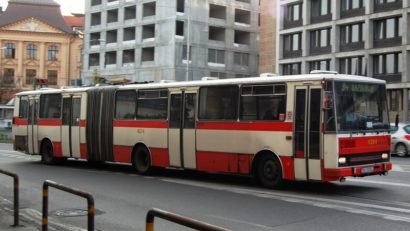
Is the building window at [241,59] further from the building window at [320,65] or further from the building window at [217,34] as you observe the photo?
the building window at [320,65]

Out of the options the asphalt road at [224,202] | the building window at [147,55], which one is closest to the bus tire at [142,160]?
the asphalt road at [224,202]

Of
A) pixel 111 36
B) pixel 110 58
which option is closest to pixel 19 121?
pixel 110 58

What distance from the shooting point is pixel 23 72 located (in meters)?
105

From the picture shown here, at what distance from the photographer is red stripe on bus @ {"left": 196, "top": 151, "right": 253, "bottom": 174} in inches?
541

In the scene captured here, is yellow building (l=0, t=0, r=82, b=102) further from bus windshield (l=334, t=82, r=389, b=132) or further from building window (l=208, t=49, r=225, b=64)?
bus windshield (l=334, t=82, r=389, b=132)

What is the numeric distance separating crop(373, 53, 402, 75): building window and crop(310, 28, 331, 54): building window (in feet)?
19.1

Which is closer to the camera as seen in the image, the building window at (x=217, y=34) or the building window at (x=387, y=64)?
the building window at (x=387, y=64)

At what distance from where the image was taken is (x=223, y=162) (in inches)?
563

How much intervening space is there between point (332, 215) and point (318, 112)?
120 inches

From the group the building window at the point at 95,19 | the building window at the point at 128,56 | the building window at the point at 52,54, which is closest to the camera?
the building window at the point at 128,56

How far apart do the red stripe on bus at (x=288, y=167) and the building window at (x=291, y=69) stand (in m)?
48.8

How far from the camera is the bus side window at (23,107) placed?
2206 centimetres

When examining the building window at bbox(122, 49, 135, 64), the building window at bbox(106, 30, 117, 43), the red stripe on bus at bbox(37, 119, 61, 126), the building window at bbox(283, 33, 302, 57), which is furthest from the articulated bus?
the building window at bbox(106, 30, 117, 43)

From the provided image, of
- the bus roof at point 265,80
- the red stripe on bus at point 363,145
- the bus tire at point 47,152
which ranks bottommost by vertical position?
the bus tire at point 47,152
